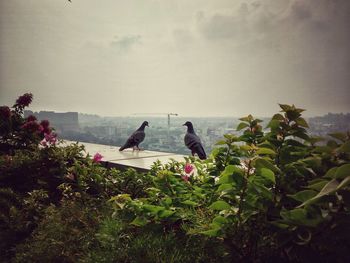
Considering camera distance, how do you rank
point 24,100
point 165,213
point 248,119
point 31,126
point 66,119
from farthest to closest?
point 66,119 → point 24,100 → point 31,126 → point 248,119 → point 165,213

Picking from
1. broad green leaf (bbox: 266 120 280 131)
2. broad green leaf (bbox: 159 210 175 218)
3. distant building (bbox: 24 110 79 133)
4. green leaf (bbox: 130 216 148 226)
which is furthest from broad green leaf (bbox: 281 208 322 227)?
distant building (bbox: 24 110 79 133)

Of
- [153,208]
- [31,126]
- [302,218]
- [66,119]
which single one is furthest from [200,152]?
[66,119]

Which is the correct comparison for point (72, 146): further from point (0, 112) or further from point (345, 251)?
point (345, 251)

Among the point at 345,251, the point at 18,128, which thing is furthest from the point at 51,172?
the point at 345,251

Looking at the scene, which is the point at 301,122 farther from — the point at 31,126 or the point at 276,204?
the point at 31,126

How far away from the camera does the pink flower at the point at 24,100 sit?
12.7 ft

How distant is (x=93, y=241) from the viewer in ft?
4.75

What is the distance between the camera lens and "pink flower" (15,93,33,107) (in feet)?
12.7

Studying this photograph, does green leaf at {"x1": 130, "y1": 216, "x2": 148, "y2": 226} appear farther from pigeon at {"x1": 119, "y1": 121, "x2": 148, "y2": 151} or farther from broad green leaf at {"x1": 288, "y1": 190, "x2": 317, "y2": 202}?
pigeon at {"x1": 119, "y1": 121, "x2": 148, "y2": 151}

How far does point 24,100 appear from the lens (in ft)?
12.8

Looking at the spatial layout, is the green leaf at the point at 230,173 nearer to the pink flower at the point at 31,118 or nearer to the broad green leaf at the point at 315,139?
the broad green leaf at the point at 315,139

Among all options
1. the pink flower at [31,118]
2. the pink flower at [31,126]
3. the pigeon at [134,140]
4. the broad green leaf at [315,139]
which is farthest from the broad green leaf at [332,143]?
the pigeon at [134,140]

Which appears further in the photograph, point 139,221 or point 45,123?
point 45,123

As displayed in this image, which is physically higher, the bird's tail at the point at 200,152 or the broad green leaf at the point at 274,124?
the broad green leaf at the point at 274,124
